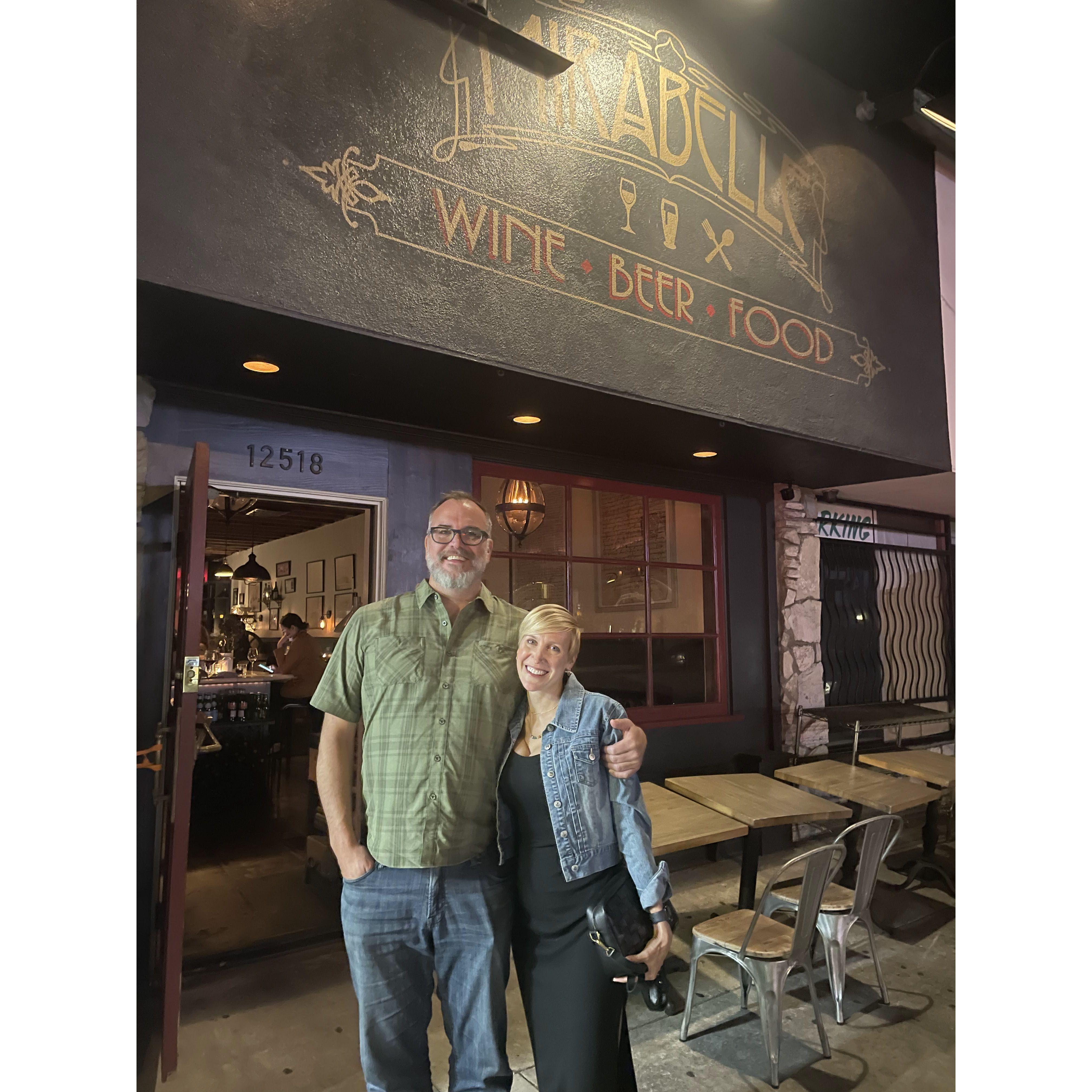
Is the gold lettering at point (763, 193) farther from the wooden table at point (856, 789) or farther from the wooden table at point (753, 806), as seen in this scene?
the wooden table at point (856, 789)

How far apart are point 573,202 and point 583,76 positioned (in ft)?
2.03

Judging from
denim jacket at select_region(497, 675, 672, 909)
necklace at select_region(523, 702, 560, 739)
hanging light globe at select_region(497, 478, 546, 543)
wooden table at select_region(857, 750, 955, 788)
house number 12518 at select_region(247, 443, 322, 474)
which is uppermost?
house number 12518 at select_region(247, 443, 322, 474)

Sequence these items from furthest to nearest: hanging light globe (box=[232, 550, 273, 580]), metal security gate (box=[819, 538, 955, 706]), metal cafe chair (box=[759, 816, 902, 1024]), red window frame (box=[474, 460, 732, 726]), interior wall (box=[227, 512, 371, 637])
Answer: interior wall (box=[227, 512, 371, 637])
hanging light globe (box=[232, 550, 273, 580])
metal security gate (box=[819, 538, 955, 706])
red window frame (box=[474, 460, 732, 726])
metal cafe chair (box=[759, 816, 902, 1024])

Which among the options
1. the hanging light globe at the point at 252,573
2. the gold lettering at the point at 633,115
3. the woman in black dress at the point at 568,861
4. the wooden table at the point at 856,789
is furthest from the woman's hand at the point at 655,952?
the hanging light globe at the point at 252,573

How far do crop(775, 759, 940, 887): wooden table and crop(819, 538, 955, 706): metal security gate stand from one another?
4.32 ft

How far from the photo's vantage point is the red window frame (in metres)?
4.23

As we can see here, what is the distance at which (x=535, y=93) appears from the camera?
3.04m

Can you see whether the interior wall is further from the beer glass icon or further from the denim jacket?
the denim jacket

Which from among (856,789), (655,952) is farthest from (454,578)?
(856,789)

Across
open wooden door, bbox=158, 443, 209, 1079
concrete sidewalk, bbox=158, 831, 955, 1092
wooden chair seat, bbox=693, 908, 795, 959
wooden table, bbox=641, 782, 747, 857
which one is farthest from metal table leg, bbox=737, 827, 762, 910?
open wooden door, bbox=158, 443, 209, 1079
